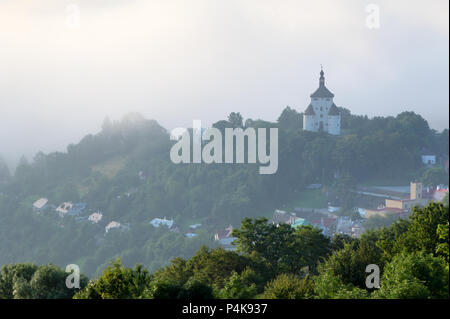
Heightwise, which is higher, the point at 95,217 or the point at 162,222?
the point at 95,217

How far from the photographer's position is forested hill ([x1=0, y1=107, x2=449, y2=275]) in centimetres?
8388

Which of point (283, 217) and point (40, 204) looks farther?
point (40, 204)

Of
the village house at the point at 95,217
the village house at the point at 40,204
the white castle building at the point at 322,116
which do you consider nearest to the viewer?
the village house at the point at 95,217

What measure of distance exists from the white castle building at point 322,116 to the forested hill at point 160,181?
1.48 metres

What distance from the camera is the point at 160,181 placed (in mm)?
97750

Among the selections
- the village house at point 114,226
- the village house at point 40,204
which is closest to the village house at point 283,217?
the village house at point 114,226

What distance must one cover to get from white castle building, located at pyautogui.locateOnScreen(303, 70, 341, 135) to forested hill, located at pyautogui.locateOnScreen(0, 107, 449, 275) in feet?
4.86

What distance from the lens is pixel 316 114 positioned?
308 ft

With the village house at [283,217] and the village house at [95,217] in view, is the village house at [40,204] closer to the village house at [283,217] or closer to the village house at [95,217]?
the village house at [95,217]

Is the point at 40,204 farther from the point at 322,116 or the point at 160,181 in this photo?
the point at 322,116

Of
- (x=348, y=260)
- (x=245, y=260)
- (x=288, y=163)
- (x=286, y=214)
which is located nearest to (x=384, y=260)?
(x=348, y=260)

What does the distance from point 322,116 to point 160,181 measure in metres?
23.1

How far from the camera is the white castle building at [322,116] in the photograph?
92.1 meters

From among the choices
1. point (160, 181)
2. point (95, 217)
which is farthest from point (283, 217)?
point (95, 217)
